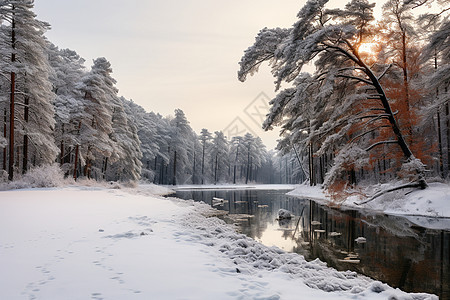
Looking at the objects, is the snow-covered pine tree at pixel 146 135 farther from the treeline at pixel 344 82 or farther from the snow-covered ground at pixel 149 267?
the snow-covered ground at pixel 149 267

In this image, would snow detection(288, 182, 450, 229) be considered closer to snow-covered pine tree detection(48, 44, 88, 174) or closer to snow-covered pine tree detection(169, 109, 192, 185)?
snow-covered pine tree detection(48, 44, 88, 174)

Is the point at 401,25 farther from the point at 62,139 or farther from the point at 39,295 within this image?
the point at 62,139

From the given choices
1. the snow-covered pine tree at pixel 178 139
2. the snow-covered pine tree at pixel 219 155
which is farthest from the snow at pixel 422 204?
the snow-covered pine tree at pixel 219 155

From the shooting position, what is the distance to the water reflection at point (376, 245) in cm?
588

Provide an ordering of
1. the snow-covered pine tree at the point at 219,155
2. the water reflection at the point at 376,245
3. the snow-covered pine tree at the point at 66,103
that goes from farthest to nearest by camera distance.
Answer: the snow-covered pine tree at the point at 219,155, the snow-covered pine tree at the point at 66,103, the water reflection at the point at 376,245

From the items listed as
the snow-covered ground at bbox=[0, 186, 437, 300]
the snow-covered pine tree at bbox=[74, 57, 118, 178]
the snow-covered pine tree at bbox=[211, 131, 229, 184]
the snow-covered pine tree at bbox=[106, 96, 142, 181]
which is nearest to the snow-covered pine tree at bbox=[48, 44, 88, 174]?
the snow-covered pine tree at bbox=[74, 57, 118, 178]

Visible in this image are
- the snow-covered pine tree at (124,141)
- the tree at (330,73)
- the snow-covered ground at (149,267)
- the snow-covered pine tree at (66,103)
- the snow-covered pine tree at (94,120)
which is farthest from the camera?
the snow-covered pine tree at (124,141)

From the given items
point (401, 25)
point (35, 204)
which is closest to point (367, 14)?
point (401, 25)

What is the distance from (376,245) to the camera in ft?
28.2

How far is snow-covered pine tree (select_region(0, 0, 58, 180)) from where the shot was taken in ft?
59.4

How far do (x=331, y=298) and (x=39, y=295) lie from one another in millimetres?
3793

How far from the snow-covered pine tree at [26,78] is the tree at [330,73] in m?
14.9

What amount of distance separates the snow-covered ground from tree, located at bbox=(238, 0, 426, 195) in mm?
7603

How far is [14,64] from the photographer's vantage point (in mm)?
17875
